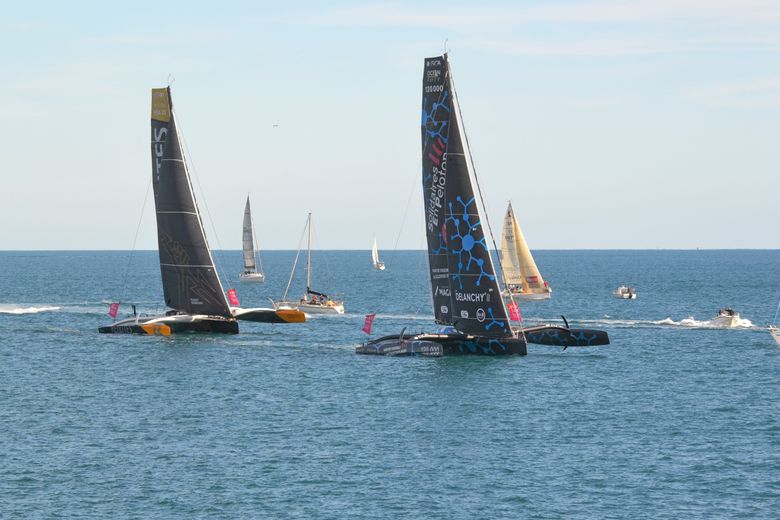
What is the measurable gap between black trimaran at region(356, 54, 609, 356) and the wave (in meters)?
53.7

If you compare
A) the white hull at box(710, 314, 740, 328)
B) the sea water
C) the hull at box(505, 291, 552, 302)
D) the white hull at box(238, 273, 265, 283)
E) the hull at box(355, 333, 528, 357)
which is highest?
the white hull at box(238, 273, 265, 283)

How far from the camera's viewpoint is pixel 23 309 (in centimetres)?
11044

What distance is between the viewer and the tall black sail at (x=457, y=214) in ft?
215

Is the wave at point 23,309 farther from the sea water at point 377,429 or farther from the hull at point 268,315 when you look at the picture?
the hull at point 268,315

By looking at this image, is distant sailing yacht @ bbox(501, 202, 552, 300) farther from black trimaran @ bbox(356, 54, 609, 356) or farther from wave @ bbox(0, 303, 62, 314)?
black trimaran @ bbox(356, 54, 609, 356)

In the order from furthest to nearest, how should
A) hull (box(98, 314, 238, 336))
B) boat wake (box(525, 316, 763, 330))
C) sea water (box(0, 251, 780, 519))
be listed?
boat wake (box(525, 316, 763, 330))
hull (box(98, 314, 238, 336))
sea water (box(0, 251, 780, 519))

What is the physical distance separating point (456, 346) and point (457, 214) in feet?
25.5

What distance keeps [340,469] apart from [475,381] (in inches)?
785

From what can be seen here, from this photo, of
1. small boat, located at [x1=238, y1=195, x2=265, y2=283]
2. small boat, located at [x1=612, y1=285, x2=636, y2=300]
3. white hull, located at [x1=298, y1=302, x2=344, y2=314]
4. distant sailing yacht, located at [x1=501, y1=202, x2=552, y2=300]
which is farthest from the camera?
small boat, located at [x1=238, y1=195, x2=265, y2=283]

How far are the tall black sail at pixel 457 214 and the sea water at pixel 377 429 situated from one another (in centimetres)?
306

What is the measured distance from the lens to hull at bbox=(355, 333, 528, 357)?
65875 millimetres

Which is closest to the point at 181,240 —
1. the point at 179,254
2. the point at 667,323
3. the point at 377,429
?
the point at 179,254

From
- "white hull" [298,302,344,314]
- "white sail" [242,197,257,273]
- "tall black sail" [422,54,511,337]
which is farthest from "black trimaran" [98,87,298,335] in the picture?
"white sail" [242,197,257,273]

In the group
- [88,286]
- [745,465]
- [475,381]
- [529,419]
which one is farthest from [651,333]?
[88,286]
